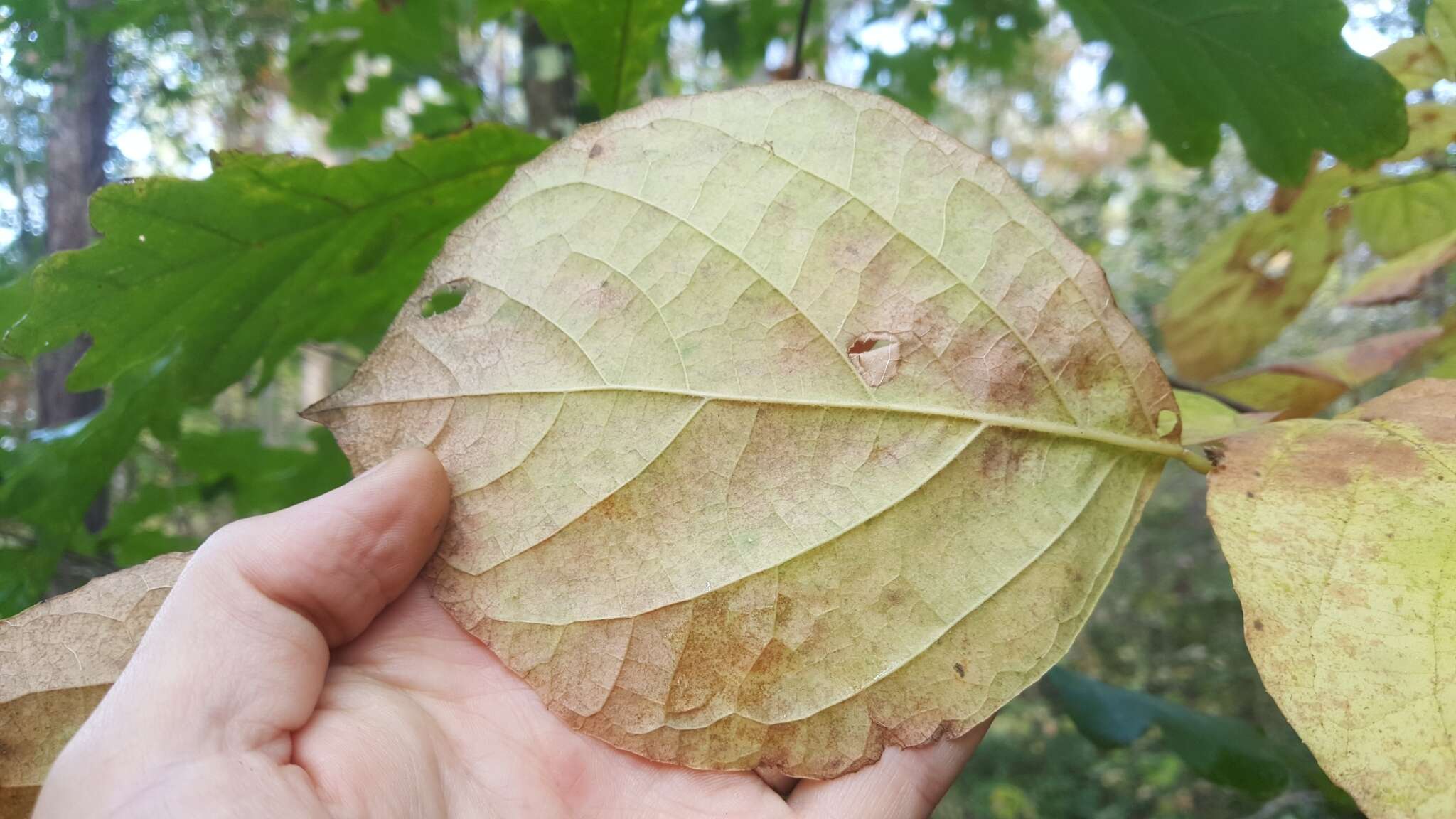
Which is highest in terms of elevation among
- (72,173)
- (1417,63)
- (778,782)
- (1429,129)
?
(1417,63)

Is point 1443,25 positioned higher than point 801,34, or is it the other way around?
point 1443,25

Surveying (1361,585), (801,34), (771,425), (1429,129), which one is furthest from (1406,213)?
(771,425)

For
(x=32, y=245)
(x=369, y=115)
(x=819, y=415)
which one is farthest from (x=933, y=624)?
(x=32, y=245)

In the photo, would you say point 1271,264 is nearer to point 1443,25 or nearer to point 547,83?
point 1443,25

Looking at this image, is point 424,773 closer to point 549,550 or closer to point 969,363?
point 549,550

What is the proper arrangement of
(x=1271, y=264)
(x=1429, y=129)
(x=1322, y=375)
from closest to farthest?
(x=1322, y=375) < (x=1429, y=129) < (x=1271, y=264)

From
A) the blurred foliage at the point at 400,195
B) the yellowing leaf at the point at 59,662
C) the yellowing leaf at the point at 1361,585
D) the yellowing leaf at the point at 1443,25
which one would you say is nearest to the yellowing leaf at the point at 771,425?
the yellowing leaf at the point at 1361,585

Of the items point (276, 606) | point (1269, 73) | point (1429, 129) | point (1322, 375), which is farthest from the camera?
point (1429, 129)
